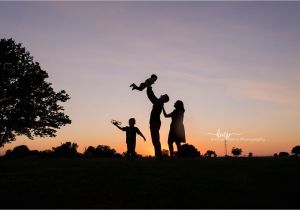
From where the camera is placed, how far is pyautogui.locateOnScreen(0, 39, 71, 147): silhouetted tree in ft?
121

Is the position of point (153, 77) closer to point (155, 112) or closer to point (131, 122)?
point (155, 112)

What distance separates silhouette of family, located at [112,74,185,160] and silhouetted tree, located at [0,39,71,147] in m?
23.1

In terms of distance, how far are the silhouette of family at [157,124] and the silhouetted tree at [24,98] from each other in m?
23.1

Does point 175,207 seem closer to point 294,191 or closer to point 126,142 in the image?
point 294,191

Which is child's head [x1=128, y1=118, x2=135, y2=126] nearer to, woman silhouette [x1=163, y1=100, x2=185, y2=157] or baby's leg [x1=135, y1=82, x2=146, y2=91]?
woman silhouette [x1=163, y1=100, x2=185, y2=157]

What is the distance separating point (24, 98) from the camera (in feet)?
124

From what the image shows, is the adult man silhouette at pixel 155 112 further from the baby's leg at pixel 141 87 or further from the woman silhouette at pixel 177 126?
the woman silhouette at pixel 177 126

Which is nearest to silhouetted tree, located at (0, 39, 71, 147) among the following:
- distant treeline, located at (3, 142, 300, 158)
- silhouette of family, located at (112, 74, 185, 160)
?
distant treeline, located at (3, 142, 300, 158)

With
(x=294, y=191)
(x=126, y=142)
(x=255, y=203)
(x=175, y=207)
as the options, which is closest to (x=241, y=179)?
(x=294, y=191)

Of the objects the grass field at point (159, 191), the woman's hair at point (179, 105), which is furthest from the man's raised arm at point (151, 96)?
the grass field at point (159, 191)

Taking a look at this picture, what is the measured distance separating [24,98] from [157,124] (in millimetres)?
26873

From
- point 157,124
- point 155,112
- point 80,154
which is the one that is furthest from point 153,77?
point 80,154

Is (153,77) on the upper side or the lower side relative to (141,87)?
upper

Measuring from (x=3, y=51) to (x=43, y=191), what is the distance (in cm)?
3371
